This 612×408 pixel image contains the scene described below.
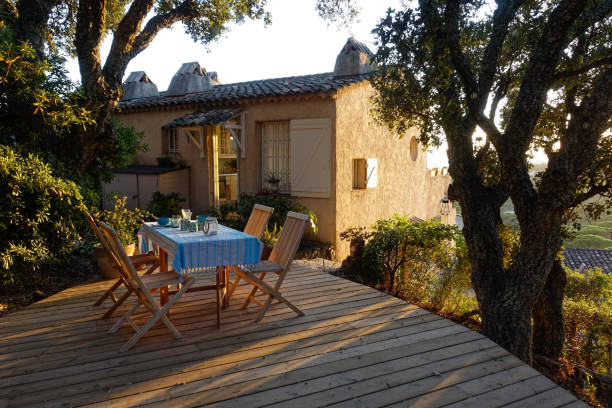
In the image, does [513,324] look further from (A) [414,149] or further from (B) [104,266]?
(A) [414,149]

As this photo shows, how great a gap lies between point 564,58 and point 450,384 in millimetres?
4822

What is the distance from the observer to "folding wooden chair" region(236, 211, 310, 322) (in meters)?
4.36

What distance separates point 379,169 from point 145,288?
884cm

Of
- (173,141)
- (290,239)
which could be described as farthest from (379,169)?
(290,239)

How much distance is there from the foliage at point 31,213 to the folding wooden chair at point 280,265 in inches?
98.7

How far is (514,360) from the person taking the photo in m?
3.69

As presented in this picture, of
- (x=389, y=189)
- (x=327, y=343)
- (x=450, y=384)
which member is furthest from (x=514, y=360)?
(x=389, y=189)

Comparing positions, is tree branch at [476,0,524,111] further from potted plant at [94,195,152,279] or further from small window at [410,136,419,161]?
small window at [410,136,419,161]

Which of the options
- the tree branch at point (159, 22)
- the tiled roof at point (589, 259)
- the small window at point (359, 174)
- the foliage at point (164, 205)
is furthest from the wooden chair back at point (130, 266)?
the tiled roof at point (589, 259)

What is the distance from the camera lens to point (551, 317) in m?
6.23

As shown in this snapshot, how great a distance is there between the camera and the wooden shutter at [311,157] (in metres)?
9.65

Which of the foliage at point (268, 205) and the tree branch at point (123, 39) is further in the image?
the foliage at point (268, 205)

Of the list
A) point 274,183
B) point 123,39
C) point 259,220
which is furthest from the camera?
point 274,183

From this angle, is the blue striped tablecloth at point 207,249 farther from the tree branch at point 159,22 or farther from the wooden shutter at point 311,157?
the wooden shutter at point 311,157
